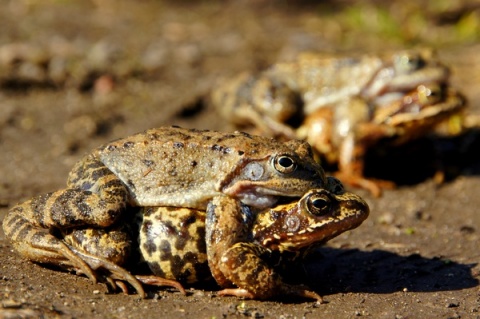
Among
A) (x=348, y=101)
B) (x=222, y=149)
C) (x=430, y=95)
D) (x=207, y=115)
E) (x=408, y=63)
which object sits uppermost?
(x=408, y=63)

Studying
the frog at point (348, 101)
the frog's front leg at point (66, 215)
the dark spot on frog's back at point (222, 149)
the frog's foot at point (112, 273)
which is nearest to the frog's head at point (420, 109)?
the frog at point (348, 101)

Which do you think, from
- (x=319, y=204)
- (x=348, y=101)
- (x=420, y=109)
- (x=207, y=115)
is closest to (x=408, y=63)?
(x=420, y=109)

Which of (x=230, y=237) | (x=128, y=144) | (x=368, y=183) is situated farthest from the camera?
(x=368, y=183)

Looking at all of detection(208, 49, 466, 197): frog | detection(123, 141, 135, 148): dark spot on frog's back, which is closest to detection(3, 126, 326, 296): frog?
detection(123, 141, 135, 148): dark spot on frog's back

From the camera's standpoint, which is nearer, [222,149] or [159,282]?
[159,282]

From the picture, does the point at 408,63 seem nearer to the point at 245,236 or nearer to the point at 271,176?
the point at 271,176

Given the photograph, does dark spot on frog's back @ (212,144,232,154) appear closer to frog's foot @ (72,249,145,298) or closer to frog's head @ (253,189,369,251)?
frog's head @ (253,189,369,251)

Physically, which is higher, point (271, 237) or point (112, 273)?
point (271, 237)

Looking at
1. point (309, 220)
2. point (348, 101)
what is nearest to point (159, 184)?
point (309, 220)

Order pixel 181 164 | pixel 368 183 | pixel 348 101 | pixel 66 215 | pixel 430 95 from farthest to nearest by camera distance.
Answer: pixel 348 101, pixel 430 95, pixel 368 183, pixel 181 164, pixel 66 215
